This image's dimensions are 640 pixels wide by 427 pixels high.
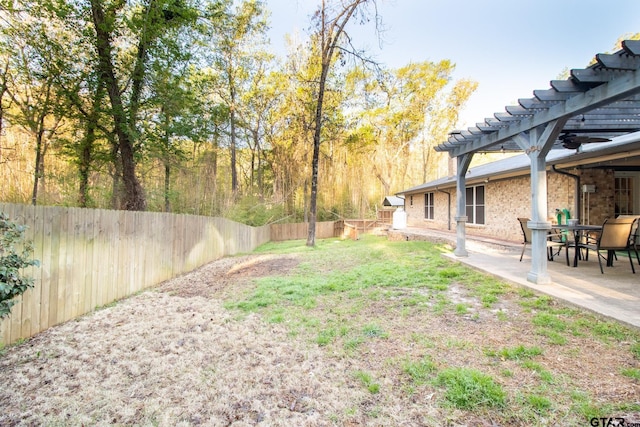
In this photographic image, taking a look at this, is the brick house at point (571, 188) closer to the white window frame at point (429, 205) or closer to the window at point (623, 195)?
the window at point (623, 195)

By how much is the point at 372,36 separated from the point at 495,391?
35.4ft

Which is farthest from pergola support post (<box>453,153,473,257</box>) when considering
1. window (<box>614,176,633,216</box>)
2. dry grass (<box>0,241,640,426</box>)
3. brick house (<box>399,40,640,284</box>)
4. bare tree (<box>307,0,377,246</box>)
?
bare tree (<box>307,0,377,246</box>)

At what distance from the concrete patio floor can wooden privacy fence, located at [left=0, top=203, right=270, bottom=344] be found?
5.22 meters

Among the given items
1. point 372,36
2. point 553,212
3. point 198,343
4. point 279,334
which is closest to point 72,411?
point 198,343

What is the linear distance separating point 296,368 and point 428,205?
13.6 meters

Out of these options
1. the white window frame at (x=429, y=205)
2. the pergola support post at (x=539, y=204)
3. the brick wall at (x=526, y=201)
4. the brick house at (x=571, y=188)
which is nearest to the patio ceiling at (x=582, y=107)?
the pergola support post at (x=539, y=204)

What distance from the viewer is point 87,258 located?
362 centimetres

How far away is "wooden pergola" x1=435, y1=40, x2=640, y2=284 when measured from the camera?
2809mm

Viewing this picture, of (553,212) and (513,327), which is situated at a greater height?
(553,212)

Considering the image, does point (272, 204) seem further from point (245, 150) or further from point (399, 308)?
point (399, 308)

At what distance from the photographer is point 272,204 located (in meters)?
16.3

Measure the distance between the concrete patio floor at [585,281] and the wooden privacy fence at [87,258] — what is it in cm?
522

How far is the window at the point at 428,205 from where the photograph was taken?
47.4ft

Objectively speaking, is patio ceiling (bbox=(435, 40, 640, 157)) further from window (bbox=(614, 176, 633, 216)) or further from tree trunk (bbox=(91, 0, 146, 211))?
tree trunk (bbox=(91, 0, 146, 211))
